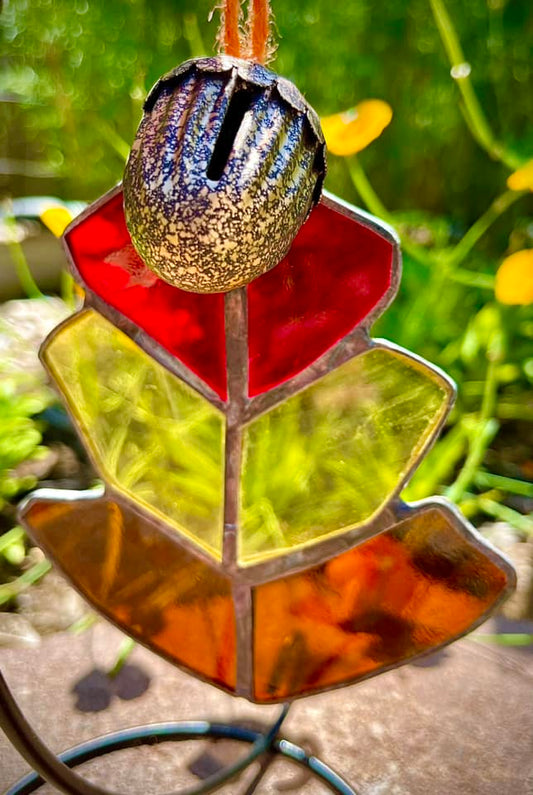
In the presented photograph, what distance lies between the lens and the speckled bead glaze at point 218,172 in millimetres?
285

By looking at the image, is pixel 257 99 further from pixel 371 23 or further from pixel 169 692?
pixel 371 23

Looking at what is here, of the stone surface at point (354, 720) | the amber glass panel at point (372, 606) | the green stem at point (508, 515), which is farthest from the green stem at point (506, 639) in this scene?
the amber glass panel at point (372, 606)

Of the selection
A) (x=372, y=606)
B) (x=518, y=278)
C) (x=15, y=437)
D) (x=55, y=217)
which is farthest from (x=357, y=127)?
(x=15, y=437)

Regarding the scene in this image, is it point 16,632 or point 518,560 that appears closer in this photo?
point 16,632

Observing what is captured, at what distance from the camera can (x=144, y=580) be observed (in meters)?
0.50

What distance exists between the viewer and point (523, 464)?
136 cm

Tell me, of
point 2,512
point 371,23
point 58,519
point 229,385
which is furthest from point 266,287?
point 371,23

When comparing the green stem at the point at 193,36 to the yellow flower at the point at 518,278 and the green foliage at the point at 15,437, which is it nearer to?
the yellow flower at the point at 518,278

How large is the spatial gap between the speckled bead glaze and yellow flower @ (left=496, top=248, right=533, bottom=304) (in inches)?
24.2

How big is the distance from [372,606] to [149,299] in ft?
0.76

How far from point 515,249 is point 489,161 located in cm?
34

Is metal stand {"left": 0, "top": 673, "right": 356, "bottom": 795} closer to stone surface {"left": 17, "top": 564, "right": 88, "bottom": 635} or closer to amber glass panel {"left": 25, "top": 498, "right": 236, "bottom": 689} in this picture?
amber glass panel {"left": 25, "top": 498, "right": 236, "bottom": 689}

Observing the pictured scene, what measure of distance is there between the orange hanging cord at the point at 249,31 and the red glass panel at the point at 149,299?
0.36 ft

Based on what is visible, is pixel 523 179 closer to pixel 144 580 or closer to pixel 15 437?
pixel 144 580
